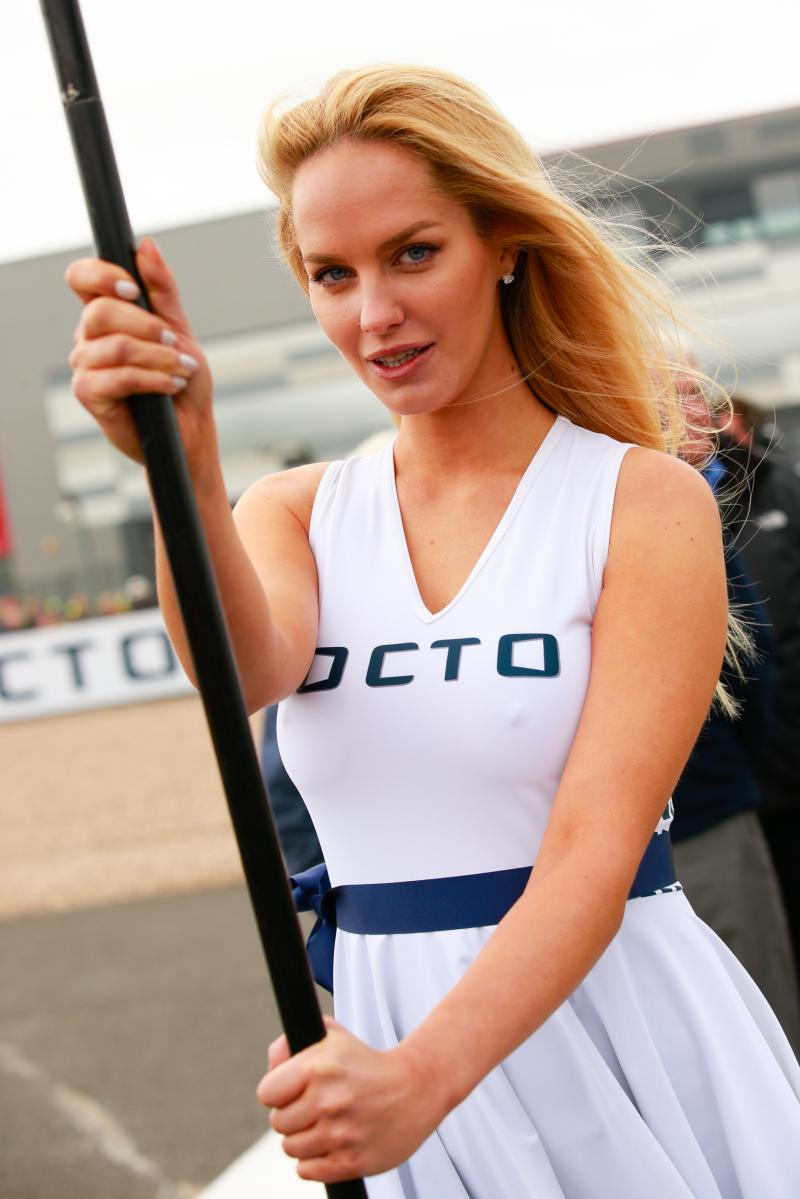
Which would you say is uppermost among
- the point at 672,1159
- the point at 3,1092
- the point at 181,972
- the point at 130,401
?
the point at 130,401

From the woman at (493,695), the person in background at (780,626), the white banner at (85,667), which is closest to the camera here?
the woman at (493,695)

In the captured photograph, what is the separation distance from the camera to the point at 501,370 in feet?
5.88

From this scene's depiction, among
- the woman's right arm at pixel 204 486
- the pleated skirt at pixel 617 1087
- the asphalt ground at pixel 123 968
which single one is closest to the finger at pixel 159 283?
the woman's right arm at pixel 204 486

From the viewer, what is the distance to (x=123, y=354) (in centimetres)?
112

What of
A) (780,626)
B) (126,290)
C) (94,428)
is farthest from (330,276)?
(94,428)

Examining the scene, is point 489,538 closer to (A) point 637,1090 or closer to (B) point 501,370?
(B) point 501,370

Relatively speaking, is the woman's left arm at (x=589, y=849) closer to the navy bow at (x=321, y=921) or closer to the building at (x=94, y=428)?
the navy bow at (x=321, y=921)

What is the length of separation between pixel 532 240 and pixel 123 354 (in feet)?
2.52

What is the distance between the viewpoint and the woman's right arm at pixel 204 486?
3.70 feet

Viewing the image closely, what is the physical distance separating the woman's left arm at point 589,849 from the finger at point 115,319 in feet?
1.95

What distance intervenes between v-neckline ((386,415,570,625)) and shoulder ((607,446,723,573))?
0.36 feet

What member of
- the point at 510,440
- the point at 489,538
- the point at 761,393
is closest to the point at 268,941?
the point at 489,538

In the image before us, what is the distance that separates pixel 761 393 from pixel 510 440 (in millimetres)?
6114

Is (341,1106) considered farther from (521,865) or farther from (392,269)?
(392,269)
